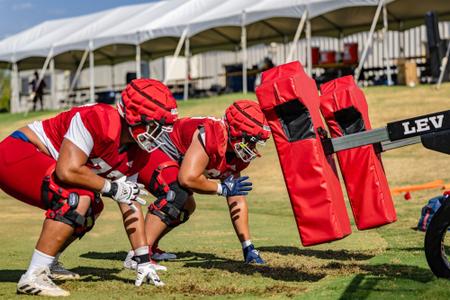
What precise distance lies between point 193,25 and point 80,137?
2413 centimetres

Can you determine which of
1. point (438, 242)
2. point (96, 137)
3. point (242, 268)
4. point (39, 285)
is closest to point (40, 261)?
point (39, 285)

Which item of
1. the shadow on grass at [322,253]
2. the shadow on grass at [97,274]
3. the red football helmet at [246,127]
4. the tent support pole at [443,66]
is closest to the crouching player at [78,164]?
the shadow on grass at [97,274]

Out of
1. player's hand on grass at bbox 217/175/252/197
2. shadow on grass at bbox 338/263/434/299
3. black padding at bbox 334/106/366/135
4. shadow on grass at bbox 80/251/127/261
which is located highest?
black padding at bbox 334/106/366/135

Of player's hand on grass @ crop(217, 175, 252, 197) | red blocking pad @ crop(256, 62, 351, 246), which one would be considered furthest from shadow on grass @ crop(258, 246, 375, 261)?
red blocking pad @ crop(256, 62, 351, 246)

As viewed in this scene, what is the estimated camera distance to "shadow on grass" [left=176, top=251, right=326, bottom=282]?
6846 mm

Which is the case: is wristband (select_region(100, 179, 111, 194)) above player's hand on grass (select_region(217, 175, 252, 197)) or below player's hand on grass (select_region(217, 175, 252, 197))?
above

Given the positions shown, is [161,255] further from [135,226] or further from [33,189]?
[33,189]

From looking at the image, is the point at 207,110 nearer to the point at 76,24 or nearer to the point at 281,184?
the point at 281,184

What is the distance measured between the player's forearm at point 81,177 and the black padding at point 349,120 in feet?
6.77

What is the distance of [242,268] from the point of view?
743 cm

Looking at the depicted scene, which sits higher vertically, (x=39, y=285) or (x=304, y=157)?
(x=304, y=157)

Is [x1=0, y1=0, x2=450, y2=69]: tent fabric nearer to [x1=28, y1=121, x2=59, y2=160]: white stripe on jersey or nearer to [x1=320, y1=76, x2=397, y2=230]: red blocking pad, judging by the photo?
[x1=320, y1=76, x2=397, y2=230]: red blocking pad

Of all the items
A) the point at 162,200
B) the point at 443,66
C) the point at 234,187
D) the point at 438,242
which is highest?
the point at 443,66

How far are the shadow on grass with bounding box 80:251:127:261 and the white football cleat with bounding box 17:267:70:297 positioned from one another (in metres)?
2.27
